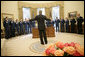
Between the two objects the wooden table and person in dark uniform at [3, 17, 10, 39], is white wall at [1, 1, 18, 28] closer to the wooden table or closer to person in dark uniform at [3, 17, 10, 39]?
person in dark uniform at [3, 17, 10, 39]

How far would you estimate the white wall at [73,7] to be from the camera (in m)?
9.00

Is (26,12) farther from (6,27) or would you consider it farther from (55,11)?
(6,27)

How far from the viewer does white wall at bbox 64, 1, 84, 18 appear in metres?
9.00

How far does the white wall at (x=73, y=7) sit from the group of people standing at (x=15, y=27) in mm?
3646

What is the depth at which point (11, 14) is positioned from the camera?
9.62m

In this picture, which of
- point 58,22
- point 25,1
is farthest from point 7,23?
point 25,1

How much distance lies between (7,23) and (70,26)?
16.5 ft

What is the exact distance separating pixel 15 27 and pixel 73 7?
5.39 m

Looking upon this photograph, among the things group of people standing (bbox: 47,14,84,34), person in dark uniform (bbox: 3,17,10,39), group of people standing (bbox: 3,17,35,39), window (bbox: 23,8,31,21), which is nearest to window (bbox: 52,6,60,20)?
group of people standing (bbox: 47,14,84,34)

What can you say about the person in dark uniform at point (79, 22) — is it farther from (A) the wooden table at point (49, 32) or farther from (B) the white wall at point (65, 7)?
(A) the wooden table at point (49, 32)

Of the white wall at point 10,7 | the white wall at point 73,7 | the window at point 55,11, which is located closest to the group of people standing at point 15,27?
the white wall at point 10,7

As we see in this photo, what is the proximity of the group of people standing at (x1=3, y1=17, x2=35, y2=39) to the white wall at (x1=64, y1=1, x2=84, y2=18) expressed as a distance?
12.0ft

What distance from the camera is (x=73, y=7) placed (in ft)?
31.6

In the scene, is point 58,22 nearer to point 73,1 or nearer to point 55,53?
point 73,1
